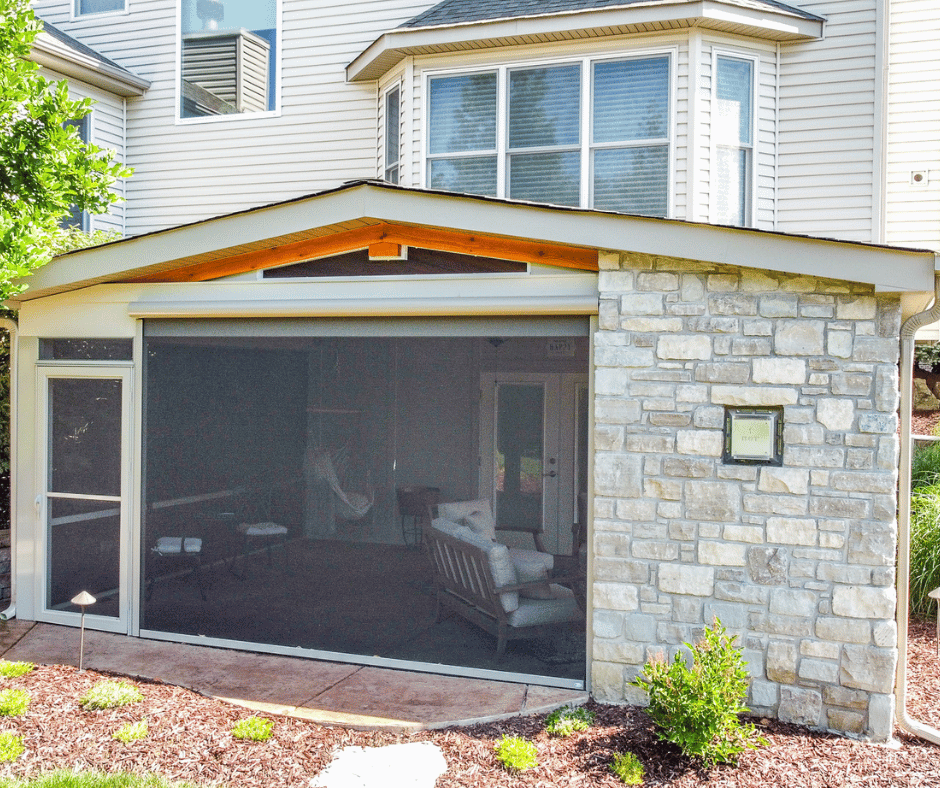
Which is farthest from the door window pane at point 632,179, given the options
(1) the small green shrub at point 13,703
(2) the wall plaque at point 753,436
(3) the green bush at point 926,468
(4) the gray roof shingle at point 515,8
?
(1) the small green shrub at point 13,703

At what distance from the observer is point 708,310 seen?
496cm

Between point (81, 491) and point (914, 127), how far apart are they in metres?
9.07

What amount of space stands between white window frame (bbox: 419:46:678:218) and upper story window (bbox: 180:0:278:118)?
8.94 feet

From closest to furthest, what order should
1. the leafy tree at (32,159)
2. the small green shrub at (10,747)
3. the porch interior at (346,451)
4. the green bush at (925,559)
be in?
the small green shrub at (10,747) < the leafy tree at (32,159) < the green bush at (925,559) < the porch interior at (346,451)

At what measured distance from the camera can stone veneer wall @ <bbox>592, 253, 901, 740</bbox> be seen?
4.68 metres

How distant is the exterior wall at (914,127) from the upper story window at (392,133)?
5.40 m

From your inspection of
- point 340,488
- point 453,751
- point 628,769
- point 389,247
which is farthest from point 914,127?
point 453,751

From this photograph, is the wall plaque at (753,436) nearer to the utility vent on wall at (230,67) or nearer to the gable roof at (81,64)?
the utility vent on wall at (230,67)

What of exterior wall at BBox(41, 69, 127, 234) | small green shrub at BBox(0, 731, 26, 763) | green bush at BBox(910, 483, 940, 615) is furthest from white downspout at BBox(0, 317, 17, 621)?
green bush at BBox(910, 483, 940, 615)

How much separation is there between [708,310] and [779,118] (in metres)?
4.48

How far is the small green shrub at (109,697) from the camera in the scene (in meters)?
4.93

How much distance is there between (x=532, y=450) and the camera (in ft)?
31.5

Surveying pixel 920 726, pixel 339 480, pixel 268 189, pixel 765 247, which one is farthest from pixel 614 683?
pixel 268 189

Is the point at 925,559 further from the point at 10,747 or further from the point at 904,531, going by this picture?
the point at 10,747
